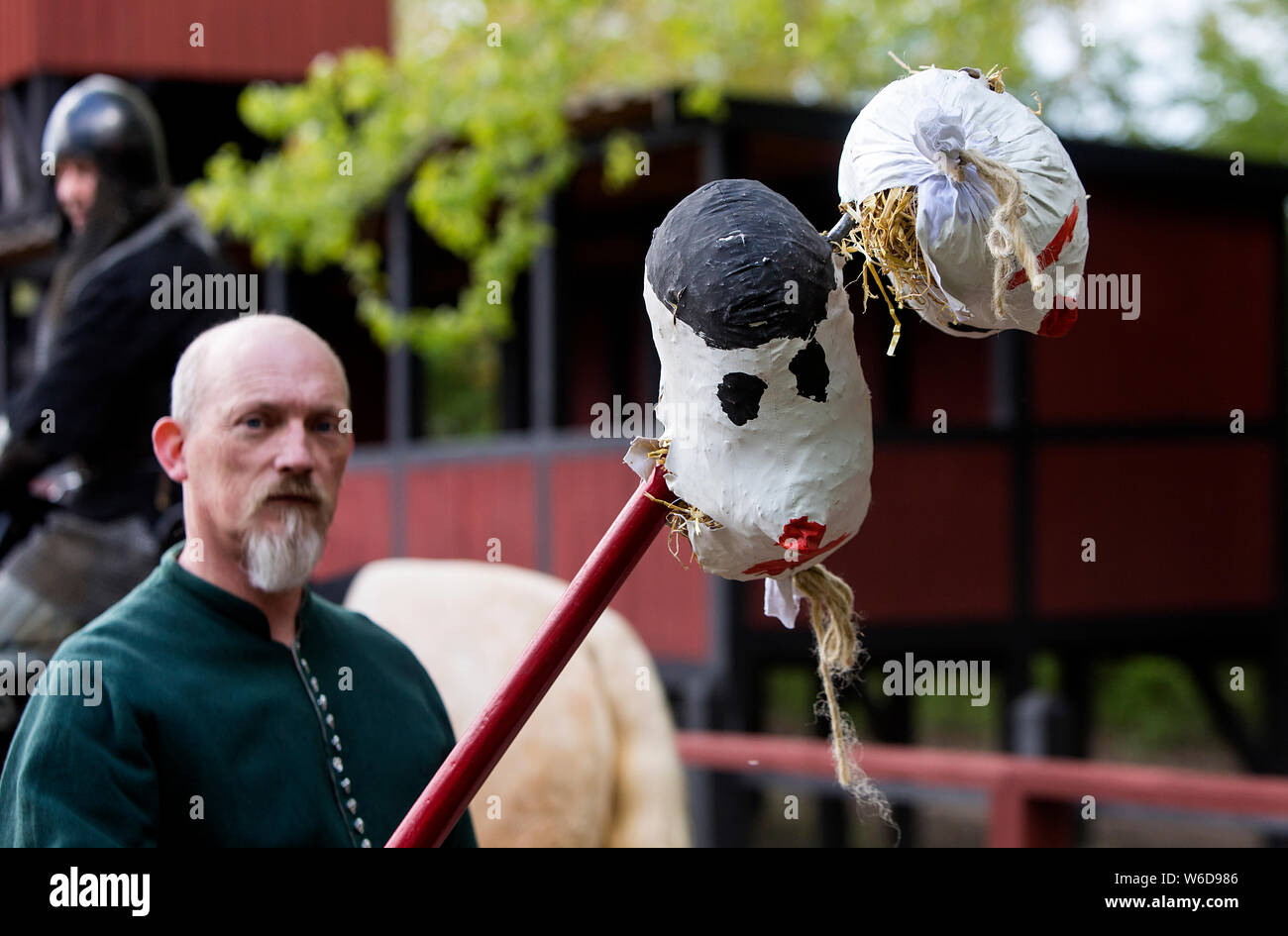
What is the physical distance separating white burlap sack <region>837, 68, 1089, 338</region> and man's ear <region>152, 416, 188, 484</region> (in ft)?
3.42

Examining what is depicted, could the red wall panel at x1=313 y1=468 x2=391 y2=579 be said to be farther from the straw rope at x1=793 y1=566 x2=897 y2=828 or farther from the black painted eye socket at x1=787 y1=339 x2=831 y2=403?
the black painted eye socket at x1=787 y1=339 x2=831 y2=403

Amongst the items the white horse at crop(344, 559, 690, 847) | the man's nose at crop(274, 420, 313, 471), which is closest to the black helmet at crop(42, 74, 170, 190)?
the white horse at crop(344, 559, 690, 847)

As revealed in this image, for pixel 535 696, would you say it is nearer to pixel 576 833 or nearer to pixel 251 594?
pixel 251 594

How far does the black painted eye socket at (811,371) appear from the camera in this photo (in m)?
1.31

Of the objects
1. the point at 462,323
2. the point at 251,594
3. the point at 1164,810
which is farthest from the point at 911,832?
the point at 251,594

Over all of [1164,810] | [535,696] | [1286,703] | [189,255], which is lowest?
[1286,703]

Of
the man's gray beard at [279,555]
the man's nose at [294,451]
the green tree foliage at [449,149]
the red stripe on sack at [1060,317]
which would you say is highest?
the green tree foliage at [449,149]

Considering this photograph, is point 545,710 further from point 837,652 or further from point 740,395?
point 740,395

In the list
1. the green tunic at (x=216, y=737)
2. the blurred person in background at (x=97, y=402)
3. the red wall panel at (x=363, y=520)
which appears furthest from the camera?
Answer: the red wall panel at (x=363, y=520)

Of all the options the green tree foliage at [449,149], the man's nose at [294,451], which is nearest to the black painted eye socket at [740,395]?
the man's nose at [294,451]

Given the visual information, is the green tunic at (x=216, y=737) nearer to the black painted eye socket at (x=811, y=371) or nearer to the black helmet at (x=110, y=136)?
the black painted eye socket at (x=811, y=371)

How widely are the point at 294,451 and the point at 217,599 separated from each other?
210 millimetres

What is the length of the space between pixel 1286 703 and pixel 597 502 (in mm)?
4681

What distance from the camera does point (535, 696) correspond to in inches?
57.5
